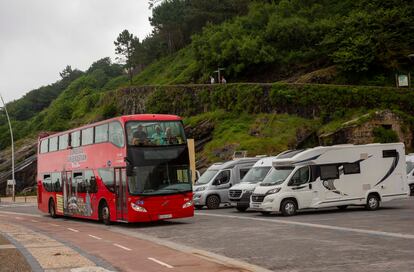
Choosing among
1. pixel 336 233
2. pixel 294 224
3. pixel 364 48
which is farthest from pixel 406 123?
pixel 336 233

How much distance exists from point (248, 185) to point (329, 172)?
4.16 metres

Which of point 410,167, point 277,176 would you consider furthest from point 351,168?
point 410,167

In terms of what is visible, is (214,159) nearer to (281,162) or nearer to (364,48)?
(364,48)

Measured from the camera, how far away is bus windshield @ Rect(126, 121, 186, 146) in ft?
70.3

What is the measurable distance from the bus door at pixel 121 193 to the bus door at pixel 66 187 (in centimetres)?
584

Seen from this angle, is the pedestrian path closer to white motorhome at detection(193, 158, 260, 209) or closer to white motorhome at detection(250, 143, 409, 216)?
white motorhome at detection(250, 143, 409, 216)

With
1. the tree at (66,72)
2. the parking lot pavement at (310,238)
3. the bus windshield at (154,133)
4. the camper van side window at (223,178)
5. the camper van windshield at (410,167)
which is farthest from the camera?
the tree at (66,72)

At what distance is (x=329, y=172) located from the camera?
78.9ft

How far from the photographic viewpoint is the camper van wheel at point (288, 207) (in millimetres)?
23188

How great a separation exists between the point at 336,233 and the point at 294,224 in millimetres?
3379

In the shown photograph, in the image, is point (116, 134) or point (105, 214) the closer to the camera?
point (116, 134)

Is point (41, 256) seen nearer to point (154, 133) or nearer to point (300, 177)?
point (154, 133)

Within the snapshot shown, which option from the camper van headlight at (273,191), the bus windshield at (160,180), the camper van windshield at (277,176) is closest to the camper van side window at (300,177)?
the camper van windshield at (277,176)

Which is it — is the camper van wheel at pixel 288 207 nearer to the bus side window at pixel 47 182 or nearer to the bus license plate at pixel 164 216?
the bus license plate at pixel 164 216
